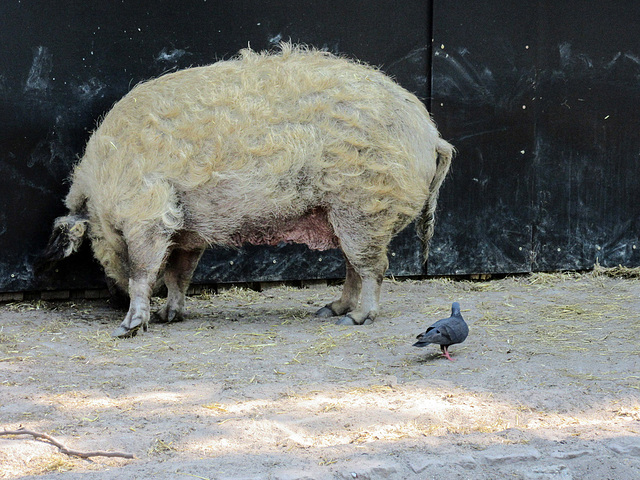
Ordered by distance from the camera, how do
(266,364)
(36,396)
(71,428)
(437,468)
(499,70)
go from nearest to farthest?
1. (437,468)
2. (71,428)
3. (36,396)
4. (266,364)
5. (499,70)

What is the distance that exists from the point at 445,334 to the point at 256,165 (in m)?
1.74

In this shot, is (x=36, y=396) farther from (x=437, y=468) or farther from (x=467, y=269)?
(x=467, y=269)

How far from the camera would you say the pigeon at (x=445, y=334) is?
394 cm

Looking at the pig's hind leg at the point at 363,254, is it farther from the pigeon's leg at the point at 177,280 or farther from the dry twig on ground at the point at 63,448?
the dry twig on ground at the point at 63,448

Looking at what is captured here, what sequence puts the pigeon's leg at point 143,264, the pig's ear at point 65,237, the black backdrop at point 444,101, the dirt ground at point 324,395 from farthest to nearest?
the black backdrop at point 444,101
the pig's ear at point 65,237
the pigeon's leg at point 143,264
the dirt ground at point 324,395

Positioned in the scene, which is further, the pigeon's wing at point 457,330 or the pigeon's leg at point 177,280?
the pigeon's leg at point 177,280

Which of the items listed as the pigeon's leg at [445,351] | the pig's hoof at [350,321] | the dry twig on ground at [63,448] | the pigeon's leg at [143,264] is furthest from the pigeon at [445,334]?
the pigeon's leg at [143,264]

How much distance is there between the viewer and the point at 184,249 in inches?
218

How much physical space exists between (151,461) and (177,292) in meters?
2.85

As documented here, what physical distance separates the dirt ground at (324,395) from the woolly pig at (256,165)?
1.85ft

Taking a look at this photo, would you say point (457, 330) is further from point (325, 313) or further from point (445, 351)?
point (325, 313)

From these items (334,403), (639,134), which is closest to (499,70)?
(639,134)

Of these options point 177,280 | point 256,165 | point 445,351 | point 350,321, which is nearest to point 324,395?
point 445,351

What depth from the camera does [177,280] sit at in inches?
218
